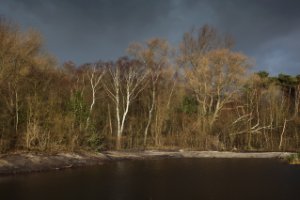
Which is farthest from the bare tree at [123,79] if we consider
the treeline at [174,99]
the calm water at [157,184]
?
the calm water at [157,184]

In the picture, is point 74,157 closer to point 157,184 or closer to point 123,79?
point 157,184

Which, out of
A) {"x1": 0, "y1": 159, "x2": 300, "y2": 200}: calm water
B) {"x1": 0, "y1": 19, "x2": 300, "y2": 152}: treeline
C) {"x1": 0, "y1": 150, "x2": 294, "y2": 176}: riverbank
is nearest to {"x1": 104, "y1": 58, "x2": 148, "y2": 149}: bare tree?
{"x1": 0, "y1": 19, "x2": 300, "y2": 152}: treeline

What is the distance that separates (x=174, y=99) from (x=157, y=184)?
89.9 ft

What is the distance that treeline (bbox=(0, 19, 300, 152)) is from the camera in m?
31.8

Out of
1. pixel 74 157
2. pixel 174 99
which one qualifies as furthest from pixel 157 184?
pixel 174 99

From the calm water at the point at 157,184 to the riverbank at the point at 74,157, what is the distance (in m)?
1.67

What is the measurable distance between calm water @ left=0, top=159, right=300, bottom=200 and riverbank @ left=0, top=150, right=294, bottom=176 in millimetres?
1667

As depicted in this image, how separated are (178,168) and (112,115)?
850 inches

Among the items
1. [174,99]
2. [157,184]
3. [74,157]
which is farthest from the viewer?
[174,99]

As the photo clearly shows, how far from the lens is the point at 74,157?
27.6m

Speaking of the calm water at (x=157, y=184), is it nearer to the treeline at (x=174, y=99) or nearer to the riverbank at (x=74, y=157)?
the riverbank at (x=74, y=157)

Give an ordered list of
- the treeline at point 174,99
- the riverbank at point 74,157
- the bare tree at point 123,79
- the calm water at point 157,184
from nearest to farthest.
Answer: the calm water at point 157,184, the riverbank at point 74,157, the treeline at point 174,99, the bare tree at point 123,79

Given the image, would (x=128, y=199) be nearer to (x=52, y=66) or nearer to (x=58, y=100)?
(x=58, y=100)

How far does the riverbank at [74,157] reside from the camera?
2275 centimetres
